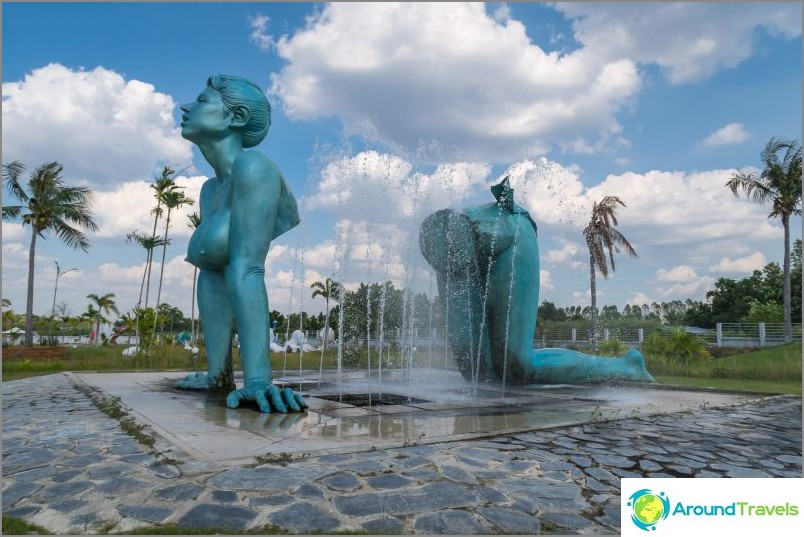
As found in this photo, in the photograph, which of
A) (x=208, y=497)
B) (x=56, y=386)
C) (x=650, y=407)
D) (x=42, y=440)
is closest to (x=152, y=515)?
(x=208, y=497)

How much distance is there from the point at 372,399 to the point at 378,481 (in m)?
2.83

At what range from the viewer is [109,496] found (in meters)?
2.48

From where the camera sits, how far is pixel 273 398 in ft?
14.2

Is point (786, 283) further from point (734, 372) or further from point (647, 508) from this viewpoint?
point (647, 508)

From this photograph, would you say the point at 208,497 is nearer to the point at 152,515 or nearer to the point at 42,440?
the point at 152,515

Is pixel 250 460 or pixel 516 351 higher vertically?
pixel 516 351

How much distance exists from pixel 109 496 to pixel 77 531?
0.32m

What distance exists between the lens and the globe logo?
89.1 inches

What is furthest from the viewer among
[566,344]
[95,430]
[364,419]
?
[566,344]

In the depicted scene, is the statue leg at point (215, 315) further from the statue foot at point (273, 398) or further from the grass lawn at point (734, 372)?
the grass lawn at point (734, 372)

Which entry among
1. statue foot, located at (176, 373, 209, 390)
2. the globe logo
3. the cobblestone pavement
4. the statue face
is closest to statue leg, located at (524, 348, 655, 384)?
the cobblestone pavement

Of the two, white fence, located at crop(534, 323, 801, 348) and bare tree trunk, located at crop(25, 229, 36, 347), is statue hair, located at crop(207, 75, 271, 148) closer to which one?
white fence, located at crop(534, 323, 801, 348)

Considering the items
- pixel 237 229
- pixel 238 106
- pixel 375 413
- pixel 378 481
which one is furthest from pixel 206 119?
pixel 378 481

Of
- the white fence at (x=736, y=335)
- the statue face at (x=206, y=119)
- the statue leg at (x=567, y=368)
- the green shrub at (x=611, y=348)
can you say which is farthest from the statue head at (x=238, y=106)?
the white fence at (x=736, y=335)
